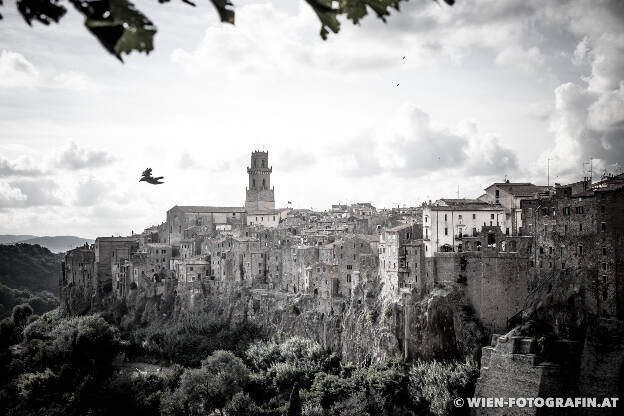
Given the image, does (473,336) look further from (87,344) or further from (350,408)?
(87,344)

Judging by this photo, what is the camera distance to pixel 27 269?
325 feet

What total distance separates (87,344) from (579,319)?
38.8m

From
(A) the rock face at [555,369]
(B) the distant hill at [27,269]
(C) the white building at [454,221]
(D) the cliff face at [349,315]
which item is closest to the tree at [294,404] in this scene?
(D) the cliff face at [349,315]

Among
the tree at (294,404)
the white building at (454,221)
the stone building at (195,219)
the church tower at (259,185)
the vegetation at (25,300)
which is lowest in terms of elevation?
the tree at (294,404)

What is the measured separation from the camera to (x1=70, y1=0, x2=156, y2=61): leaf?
2852 mm

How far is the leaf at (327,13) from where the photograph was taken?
11.1 feet

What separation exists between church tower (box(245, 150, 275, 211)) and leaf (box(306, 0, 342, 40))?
7892 centimetres

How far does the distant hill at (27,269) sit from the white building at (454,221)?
73295 mm

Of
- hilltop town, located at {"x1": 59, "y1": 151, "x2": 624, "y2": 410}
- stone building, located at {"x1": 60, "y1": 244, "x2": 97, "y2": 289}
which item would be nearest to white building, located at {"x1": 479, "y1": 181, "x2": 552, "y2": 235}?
hilltop town, located at {"x1": 59, "y1": 151, "x2": 624, "y2": 410}

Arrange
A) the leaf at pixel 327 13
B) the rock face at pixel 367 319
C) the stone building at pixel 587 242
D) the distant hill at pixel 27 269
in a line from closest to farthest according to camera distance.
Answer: the leaf at pixel 327 13, the stone building at pixel 587 242, the rock face at pixel 367 319, the distant hill at pixel 27 269

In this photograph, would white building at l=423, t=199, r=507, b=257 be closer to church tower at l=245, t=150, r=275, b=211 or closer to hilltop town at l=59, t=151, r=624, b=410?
hilltop town at l=59, t=151, r=624, b=410

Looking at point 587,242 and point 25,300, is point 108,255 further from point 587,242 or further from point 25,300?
point 587,242

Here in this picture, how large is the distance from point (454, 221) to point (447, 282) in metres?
4.61

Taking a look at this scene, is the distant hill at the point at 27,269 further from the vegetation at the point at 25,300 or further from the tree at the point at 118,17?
the tree at the point at 118,17
